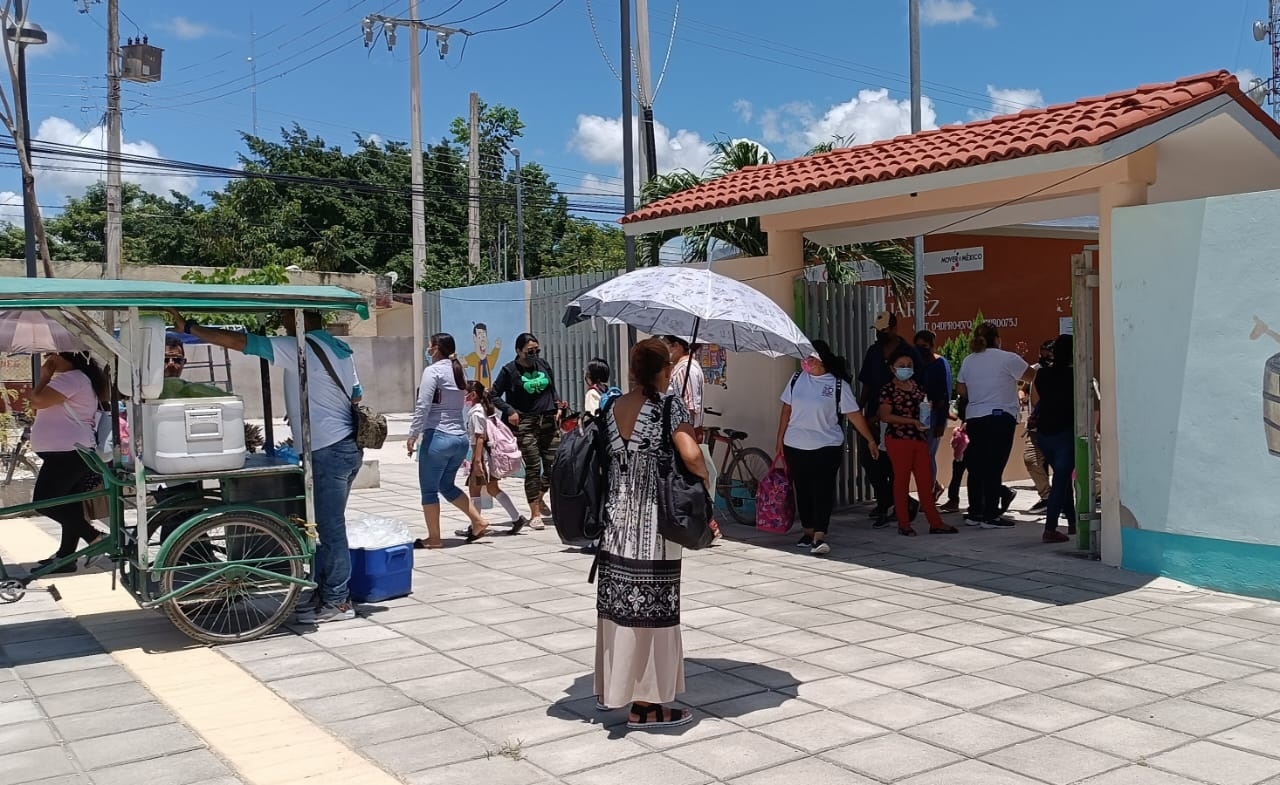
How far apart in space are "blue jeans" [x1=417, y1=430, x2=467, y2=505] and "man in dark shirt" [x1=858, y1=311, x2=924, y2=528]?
3716 mm

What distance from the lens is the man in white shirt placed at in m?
6.84

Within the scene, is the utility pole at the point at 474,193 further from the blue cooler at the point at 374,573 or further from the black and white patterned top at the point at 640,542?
the black and white patterned top at the point at 640,542

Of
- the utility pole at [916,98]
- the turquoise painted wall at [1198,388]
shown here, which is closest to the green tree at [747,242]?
the utility pole at [916,98]

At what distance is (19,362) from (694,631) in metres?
23.7

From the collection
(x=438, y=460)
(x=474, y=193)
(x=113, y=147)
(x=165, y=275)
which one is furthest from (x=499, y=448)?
(x=474, y=193)

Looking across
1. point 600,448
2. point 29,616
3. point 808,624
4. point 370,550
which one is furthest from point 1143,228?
point 29,616

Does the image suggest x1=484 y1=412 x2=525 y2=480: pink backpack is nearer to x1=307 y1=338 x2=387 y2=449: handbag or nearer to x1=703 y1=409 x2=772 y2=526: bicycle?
x1=703 y1=409 x2=772 y2=526: bicycle

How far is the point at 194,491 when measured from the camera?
6582 millimetres

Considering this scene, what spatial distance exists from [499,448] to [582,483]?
4917mm

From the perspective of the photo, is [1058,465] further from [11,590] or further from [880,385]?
[11,590]

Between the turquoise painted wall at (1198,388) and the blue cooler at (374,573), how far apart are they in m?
5.13

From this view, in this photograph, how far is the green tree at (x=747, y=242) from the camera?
14.0 metres

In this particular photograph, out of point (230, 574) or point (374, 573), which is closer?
point (230, 574)

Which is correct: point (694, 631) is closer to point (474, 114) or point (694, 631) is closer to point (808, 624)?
point (808, 624)
